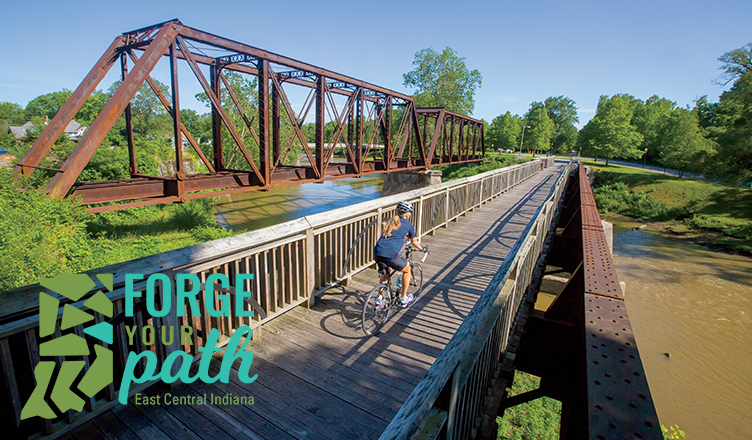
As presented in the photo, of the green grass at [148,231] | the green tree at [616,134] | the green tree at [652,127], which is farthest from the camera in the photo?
the green tree at [652,127]

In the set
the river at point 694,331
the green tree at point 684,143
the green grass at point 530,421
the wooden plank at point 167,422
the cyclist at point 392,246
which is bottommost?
the river at point 694,331

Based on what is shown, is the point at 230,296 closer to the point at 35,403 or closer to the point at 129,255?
the point at 35,403

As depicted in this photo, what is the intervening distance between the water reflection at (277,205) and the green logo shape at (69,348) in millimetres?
20552

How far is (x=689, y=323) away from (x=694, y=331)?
784 mm

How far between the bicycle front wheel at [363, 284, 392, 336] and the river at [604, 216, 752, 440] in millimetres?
10198

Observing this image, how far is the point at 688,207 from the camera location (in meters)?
32.2

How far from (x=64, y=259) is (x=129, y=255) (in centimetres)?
349

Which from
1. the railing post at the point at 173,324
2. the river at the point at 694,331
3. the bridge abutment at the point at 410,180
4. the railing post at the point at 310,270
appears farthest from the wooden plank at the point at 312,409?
the bridge abutment at the point at 410,180

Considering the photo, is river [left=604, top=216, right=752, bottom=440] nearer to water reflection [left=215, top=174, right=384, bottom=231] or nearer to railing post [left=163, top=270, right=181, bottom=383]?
railing post [left=163, top=270, right=181, bottom=383]

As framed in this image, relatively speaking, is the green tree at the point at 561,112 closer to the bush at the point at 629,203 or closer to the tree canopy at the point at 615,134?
the tree canopy at the point at 615,134

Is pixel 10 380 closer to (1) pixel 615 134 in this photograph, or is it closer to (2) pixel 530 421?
(2) pixel 530 421

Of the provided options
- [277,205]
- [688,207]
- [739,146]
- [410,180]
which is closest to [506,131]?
[688,207]

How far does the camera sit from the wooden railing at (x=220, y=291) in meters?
2.38

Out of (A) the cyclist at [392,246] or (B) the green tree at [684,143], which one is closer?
(A) the cyclist at [392,246]
